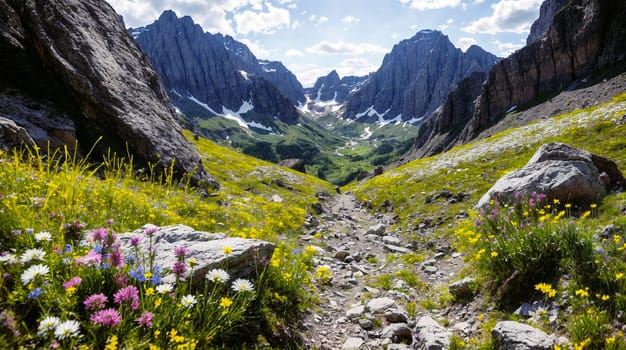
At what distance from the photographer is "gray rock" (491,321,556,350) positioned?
4.44 metres

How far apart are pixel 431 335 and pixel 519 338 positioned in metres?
1.54

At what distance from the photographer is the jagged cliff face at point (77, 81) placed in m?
16.4

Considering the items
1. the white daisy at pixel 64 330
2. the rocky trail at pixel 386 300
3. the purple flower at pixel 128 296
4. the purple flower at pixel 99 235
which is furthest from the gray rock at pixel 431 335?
the purple flower at pixel 99 235

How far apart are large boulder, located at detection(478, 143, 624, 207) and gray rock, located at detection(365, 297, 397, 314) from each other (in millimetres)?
6439

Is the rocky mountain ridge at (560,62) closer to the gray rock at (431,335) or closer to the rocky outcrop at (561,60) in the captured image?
the rocky outcrop at (561,60)

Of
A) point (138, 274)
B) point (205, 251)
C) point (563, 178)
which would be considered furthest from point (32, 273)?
point (563, 178)

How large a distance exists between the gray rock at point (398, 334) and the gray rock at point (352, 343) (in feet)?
A: 1.81

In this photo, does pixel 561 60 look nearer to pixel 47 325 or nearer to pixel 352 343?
pixel 352 343

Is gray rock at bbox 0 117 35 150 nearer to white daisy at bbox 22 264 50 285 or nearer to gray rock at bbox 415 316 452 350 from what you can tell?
white daisy at bbox 22 264 50 285

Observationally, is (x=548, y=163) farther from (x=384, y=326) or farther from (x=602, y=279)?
(x=384, y=326)

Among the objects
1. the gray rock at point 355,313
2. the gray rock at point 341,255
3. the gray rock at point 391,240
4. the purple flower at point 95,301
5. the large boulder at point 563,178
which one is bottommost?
the gray rock at point 391,240

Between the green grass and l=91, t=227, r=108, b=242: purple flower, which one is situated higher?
l=91, t=227, r=108, b=242: purple flower

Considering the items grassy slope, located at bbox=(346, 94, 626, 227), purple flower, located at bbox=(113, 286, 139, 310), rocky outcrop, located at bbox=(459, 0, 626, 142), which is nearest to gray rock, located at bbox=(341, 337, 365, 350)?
purple flower, located at bbox=(113, 286, 139, 310)

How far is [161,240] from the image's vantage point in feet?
19.2
